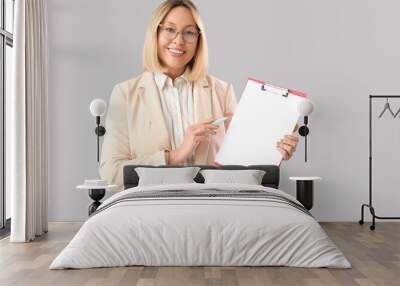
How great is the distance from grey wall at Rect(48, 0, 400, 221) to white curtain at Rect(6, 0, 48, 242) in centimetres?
72

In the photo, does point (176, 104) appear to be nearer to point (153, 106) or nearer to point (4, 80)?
point (153, 106)

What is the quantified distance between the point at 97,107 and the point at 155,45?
103 centimetres

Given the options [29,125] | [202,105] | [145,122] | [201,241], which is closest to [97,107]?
[145,122]

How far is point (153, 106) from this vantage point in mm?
7168

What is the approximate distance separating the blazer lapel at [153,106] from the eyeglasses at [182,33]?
20.1 inches

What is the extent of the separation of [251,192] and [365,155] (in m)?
2.47

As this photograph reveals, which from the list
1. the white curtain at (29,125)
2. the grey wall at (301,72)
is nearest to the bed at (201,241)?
the white curtain at (29,125)

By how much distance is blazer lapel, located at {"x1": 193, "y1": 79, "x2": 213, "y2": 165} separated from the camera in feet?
23.4

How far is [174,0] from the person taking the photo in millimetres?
7246

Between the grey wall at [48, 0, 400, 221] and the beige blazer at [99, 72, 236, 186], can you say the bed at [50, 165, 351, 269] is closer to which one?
the beige blazer at [99, 72, 236, 186]

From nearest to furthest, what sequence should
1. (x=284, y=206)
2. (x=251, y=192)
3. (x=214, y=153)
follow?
1. (x=284, y=206)
2. (x=251, y=192)
3. (x=214, y=153)

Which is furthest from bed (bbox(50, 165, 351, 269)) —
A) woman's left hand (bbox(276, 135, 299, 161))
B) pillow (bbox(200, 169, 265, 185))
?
woman's left hand (bbox(276, 135, 299, 161))

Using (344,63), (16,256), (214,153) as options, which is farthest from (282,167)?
(16,256)

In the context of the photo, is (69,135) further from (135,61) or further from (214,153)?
(214,153)
